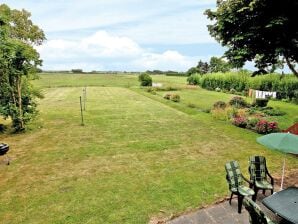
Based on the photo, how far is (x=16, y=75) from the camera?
58.7 ft

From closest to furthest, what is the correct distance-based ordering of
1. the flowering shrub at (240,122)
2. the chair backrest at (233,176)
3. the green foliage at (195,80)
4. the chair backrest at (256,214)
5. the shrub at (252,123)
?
the chair backrest at (256,214)
the chair backrest at (233,176)
the shrub at (252,123)
the flowering shrub at (240,122)
the green foliage at (195,80)

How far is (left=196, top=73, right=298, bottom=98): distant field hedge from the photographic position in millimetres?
41000

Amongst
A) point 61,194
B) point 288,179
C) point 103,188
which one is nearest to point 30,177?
point 61,194

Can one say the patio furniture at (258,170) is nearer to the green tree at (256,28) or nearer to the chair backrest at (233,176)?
the chair backrest at (233,176)

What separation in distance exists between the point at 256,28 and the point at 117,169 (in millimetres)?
11349

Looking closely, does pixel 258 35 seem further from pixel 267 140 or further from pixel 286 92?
pixel 286 92

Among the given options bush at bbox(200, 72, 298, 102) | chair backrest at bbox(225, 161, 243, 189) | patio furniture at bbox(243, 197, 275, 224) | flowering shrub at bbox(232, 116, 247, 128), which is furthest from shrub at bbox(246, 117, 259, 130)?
bush at bbox(200, 72, 298, 102)

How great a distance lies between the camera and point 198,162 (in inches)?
491

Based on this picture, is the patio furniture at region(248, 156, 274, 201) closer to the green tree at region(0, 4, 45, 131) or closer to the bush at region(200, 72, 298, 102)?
the green tree at region(0, 4, 45, 131)

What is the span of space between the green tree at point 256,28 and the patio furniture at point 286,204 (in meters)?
10.8

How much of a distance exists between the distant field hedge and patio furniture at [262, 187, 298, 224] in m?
27.9

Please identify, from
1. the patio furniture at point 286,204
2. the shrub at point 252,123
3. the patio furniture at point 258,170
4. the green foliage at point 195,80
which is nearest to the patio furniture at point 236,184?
the patio furniture at point 258,170

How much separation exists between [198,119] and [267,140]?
52.5 ft

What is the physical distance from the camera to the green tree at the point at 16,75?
16375 mm
